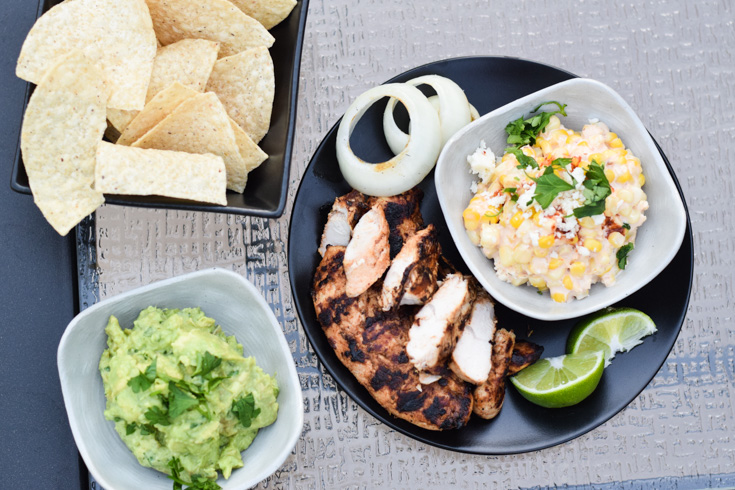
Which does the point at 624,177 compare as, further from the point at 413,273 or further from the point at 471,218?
the point at 413,273

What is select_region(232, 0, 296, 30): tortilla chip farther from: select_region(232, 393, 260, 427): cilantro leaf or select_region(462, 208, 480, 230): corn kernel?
select_region(232, 393, 260, 427): cilantro leaf

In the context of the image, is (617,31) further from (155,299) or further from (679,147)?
(155,299)

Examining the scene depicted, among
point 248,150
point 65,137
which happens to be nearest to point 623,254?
point 248,150

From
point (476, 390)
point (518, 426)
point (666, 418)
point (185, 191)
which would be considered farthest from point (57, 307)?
point (666, 418)

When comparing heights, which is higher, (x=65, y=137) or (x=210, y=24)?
(x=210, y=24)

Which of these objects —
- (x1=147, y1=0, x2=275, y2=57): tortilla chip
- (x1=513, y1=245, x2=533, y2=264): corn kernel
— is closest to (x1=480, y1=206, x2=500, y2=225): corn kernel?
(x1=513, y1=245, x2=533, y2=264): corn kernel

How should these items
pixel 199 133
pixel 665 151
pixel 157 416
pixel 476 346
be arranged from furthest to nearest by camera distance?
1. pixel 665 151
2. pixel 476 346
3. pixel 199 133
4. pixel 157 416

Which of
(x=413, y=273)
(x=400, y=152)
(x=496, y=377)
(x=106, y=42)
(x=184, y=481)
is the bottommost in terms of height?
(x=184, y=481)
